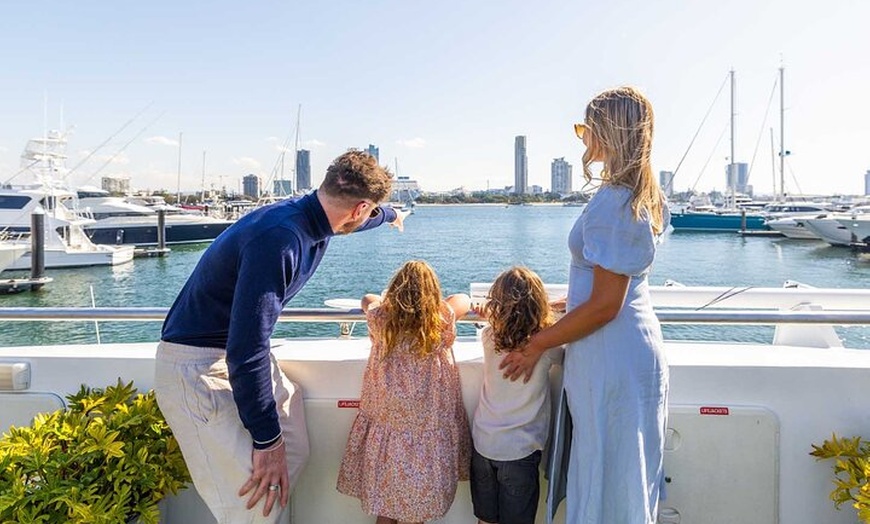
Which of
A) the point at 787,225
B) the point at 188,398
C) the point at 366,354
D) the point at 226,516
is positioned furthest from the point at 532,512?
the point at 787,225

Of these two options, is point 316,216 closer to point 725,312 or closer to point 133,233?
point 725,312

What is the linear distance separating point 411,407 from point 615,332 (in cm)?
76

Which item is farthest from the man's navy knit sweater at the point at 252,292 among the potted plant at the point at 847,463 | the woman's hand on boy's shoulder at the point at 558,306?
the potted plant at the point at 847,463

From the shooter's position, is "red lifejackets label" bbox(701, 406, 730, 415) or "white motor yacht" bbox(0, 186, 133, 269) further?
"white motor yacht" bbox(0, 186, 133, 269)

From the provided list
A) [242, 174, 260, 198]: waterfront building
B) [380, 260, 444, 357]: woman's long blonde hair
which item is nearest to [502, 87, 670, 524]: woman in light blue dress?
[380, 260, 444, 357]: woman's long blonde hair

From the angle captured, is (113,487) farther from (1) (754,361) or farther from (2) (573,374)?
(1) (754,361)

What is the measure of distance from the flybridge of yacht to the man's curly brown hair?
0.69 m

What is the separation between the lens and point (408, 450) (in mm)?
2045

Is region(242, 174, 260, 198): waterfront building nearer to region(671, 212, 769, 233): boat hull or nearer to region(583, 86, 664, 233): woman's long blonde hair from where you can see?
region(671, 212, 769, 233): boat hull

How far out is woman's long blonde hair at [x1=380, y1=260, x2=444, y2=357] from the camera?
80.3 inches

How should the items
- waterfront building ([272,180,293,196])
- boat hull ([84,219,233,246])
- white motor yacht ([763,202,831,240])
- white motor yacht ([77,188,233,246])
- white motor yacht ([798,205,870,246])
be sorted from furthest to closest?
1. waterfront building ([272,180,293,196])
2. white motor yacht ([763,202,831,240])
3. white motor yacht ([77,188,233,246])
4. boat hull ([84,219,233,246])
5. white motor yacht ([798,205,870,246])

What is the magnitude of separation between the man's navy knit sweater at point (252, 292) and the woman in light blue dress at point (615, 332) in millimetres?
790

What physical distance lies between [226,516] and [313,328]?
12026mm

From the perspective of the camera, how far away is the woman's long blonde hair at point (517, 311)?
Answer: 1.97 metres
